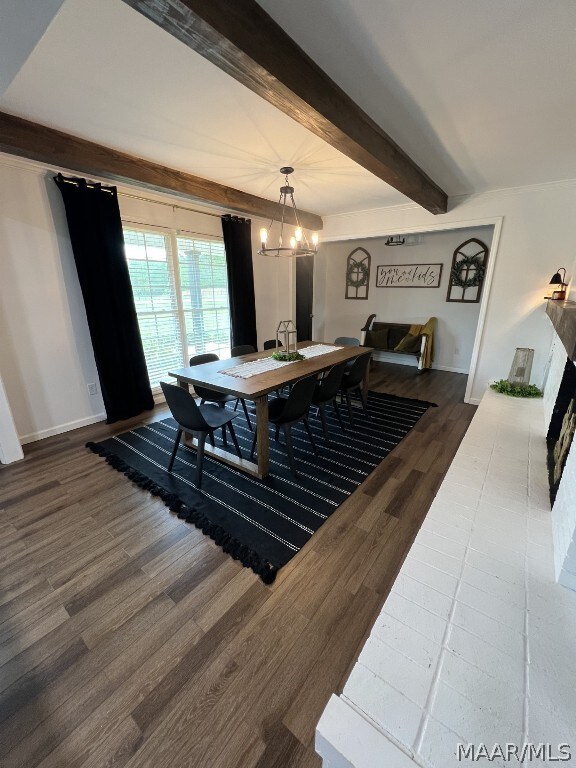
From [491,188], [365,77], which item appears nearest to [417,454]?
[365,77]

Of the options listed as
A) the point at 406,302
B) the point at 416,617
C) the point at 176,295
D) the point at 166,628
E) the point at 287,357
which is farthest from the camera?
the point at 406,302

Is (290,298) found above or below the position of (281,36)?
below

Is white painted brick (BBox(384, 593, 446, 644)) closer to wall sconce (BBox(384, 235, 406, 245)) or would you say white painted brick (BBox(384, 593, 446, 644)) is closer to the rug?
the rug

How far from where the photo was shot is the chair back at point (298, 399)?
2359 mm

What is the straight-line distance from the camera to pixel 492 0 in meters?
1.15

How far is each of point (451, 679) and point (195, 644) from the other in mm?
1019

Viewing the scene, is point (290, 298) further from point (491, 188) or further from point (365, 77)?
point (365, 77)

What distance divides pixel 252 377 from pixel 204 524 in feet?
3.71

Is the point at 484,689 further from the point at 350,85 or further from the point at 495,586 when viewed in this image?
the point at 350,85

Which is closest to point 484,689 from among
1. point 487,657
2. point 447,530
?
point 487,657

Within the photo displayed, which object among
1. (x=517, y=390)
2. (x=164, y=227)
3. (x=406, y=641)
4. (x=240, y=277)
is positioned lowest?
(x=406, y=641)

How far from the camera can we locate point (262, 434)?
92.0 inches

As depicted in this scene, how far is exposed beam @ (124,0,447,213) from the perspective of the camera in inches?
41.8

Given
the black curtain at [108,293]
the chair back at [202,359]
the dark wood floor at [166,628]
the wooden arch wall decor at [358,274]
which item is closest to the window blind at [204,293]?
the black curtain at [108,293]
